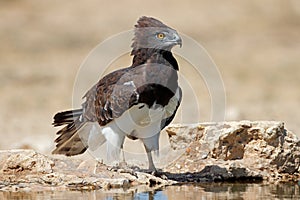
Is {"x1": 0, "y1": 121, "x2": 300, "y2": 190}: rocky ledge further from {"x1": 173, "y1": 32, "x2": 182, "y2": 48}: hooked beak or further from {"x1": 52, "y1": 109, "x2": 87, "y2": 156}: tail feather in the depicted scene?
{"x1": 173, "y1": 32, "x2": 182, "y2": 48}: hooked beak

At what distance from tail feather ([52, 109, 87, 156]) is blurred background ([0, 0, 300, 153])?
11.2 ft

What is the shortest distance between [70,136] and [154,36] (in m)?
1.46

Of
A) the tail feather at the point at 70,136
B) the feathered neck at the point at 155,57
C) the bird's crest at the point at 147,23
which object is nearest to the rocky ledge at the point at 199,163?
the tail feather at the point at 70,136

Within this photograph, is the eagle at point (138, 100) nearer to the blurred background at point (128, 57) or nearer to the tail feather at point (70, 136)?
the tail feather at point (70, 136)

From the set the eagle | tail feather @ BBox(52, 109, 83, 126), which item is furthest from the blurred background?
the eagle

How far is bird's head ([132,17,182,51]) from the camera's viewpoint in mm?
8289

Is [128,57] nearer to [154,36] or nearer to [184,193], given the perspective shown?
[154,36]

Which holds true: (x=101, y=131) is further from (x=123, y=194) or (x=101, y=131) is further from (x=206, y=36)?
(x=206, y=36)

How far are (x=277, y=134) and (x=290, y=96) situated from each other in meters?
9.65

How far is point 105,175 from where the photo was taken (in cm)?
803

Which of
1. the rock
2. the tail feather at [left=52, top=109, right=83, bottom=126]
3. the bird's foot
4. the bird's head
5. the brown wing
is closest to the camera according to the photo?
the brown wing

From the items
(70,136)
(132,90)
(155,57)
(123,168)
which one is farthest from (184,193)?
(70,136)

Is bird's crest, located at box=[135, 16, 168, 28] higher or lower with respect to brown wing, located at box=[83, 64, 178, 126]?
higher

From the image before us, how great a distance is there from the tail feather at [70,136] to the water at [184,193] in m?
1.27
